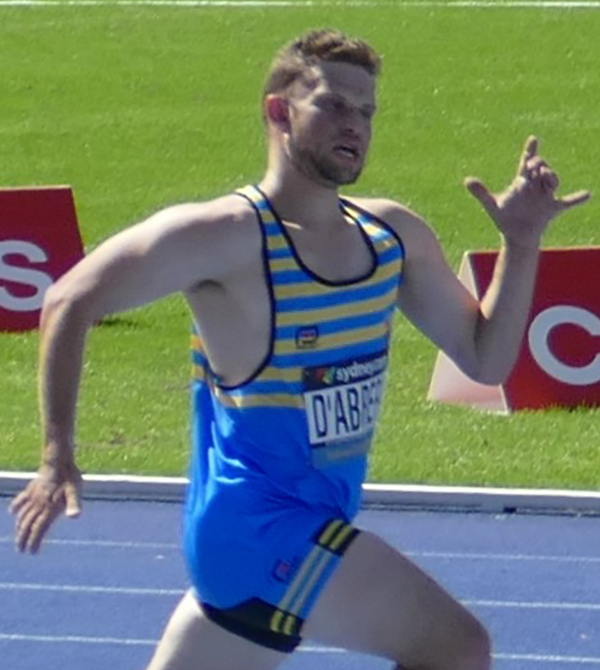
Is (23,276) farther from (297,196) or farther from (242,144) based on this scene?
(242,144)

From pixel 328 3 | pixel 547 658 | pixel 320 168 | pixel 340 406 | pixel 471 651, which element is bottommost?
pixel 547 658

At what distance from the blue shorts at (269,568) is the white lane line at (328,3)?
17912mm

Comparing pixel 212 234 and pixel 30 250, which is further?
pixel 30 250

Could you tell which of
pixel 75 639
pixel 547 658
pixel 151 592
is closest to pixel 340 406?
pixel 547 658

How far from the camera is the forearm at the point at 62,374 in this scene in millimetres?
4035

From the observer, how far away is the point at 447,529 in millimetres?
7715

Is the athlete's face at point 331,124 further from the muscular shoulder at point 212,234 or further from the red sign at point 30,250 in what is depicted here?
the red sign at point 30,250

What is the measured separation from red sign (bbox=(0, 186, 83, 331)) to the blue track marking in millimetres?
2983

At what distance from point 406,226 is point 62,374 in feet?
2.84

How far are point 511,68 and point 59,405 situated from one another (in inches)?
628

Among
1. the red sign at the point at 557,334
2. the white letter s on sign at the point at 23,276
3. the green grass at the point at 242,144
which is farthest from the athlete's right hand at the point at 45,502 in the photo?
the white letter s on sign at the point at 23,276

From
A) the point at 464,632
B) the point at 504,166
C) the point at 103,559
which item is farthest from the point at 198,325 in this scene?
the point at 504,166

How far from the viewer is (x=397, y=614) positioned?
4191 millimetres

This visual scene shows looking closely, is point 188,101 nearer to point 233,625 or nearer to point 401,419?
point 401,419
